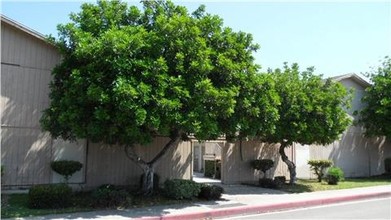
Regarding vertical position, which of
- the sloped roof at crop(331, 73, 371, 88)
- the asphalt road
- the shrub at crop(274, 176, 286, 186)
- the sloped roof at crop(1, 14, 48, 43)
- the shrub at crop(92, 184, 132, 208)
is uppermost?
the sloped roof at crop(331, 73, 371, 88)

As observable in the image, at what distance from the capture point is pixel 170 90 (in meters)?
13.2

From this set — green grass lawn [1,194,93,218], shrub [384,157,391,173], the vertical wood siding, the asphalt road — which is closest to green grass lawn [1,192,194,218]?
green grass lawn [1,194,93,218]

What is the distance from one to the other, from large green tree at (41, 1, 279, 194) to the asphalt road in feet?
9.95

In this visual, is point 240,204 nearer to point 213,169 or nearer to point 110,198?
point 110,198

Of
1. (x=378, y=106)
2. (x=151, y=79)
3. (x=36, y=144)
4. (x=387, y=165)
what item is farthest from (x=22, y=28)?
(x=387, y=165)

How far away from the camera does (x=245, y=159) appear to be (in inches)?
854

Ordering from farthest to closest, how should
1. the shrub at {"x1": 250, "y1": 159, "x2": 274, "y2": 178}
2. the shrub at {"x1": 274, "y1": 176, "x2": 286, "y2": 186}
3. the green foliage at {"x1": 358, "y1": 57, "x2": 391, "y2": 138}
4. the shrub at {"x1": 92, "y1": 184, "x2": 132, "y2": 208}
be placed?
the green foliage at {"x1": 358, "y1": 57, "x2": 391, "y2": 138}
the shrub at {"x1": 250, "y1": 159, "x2": 274, "y2": 178}
the shrub at {"x1": 274, "y1": 176, "x2": 286, "y2": 186}
the shrub at {"x1": 92, "y1": 184, "x2": 132, "y2": 208}

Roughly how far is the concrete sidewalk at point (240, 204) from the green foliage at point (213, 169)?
3.14 meters

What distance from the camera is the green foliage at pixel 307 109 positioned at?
1925 centimetres

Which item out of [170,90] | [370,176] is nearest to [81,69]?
[170,90]

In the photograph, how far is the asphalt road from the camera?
12.9 metres

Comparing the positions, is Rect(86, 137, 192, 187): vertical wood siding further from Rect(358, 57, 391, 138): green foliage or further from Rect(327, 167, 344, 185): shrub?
Rect(358, 57, 391, 138): green foliage

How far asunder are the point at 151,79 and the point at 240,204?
5198 mm

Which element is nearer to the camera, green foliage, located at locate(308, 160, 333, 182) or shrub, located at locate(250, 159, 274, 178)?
shrub, located at locate(250, 159, 274, 178)
